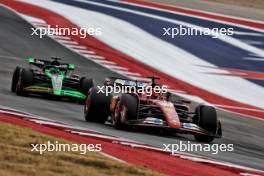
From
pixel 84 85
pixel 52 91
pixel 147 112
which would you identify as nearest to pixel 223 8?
pixel 84 85

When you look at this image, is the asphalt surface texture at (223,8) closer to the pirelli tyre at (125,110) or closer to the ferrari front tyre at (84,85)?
the ferrari front tyre at (84,85)

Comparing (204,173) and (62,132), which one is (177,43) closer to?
(62,132)

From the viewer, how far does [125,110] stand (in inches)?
640

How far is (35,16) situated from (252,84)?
36.8 ft

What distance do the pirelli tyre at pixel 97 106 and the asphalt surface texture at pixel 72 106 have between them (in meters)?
0.24

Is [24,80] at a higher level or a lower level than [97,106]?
higher

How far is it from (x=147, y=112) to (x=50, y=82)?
515 centimetres

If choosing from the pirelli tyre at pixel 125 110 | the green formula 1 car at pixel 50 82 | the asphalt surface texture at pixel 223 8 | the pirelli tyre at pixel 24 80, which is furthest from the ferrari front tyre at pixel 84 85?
the asphalt surface texture at pixel 223 8

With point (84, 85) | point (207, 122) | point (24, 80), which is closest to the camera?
point (207, 122)

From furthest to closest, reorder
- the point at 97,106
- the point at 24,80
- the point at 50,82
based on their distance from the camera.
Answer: the point at 50,82, the point at 24,80, the point at 97,106

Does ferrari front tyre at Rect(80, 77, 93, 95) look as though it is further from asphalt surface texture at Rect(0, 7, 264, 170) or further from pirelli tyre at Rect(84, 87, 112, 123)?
pirelli tyre at Rect(84, 87, 112, 123)

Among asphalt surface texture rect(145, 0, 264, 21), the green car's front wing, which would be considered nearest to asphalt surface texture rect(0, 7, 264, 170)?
the green car's front wing

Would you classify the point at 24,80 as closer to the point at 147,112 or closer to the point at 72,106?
the point at 72,106

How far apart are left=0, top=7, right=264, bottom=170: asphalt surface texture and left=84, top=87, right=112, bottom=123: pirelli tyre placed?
0.77ft
